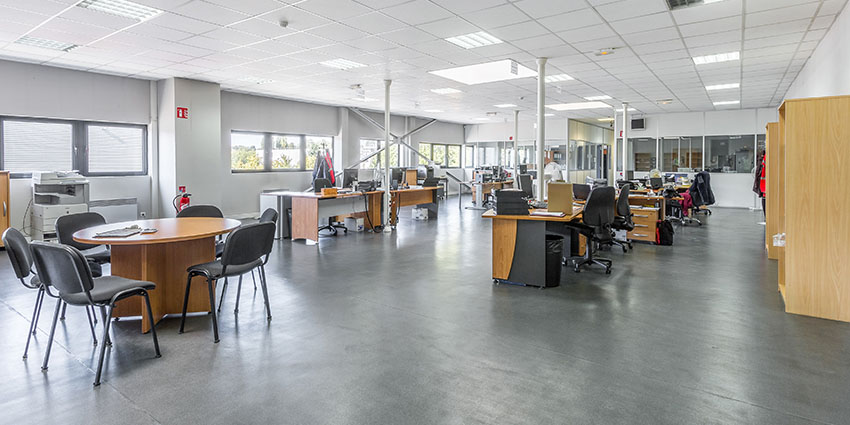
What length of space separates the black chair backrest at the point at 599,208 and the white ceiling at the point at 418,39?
6.41ft

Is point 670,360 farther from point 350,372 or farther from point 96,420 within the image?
point 96,420

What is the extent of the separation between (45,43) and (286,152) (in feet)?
20.6

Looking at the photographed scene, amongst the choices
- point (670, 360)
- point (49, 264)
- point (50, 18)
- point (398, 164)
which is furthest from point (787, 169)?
point (398, 164)

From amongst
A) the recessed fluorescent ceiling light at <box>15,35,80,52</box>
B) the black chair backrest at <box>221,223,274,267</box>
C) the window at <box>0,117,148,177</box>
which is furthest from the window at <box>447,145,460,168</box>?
the black chair backrest at <box>221,223,274,267</box>

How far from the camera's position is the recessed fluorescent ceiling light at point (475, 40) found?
6.12 meters

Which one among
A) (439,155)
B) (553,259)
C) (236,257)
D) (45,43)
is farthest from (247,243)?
(439,155)

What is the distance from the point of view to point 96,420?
2.38 metres

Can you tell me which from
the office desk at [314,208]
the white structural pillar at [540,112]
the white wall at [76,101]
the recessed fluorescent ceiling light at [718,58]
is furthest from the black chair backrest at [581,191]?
the white wall at [76,101]

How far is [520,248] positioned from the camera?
5.07 m

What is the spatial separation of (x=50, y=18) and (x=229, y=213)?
20.0 ft

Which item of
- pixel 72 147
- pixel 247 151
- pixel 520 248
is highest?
pixel 247 151

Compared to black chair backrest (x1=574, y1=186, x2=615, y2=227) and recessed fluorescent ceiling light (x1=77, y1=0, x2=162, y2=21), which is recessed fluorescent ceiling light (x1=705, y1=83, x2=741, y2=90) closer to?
black chair backrest (x1=574, y1=186, x2=615, y2=227)

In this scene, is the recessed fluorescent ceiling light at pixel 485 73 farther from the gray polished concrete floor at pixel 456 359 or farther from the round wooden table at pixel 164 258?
the round wooden table at pixel 164 258

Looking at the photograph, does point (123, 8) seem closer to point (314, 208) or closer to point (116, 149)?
point (314, 208)
